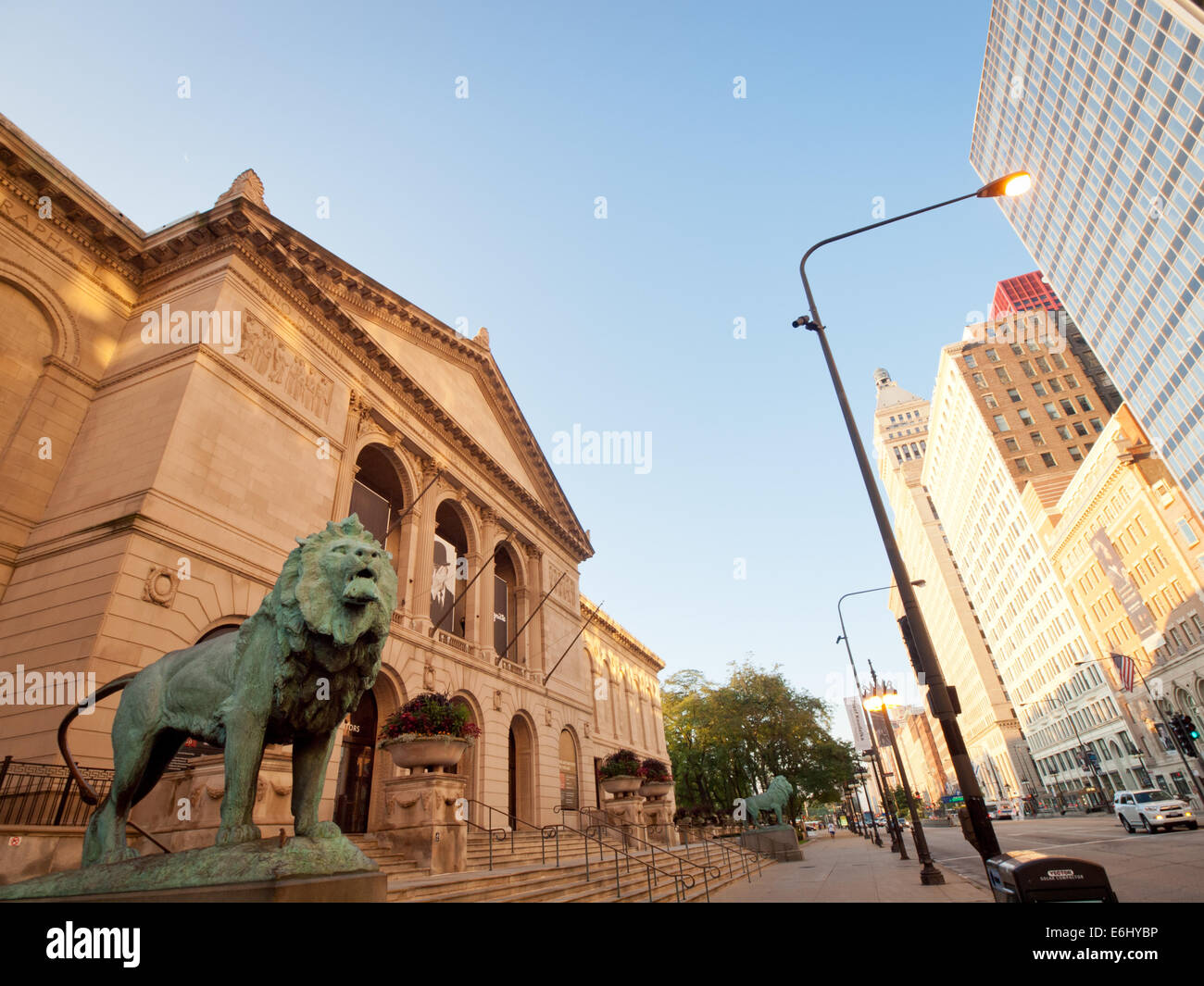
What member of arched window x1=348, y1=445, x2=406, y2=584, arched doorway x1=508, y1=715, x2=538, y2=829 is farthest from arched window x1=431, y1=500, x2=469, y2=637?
arched doorway x1=508, y1=715, x2=538, y2=829

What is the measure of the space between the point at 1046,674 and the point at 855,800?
31.1 metres

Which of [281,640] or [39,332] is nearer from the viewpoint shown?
[281,640]

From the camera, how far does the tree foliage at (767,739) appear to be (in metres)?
50.8

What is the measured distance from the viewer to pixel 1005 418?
88.4 metres

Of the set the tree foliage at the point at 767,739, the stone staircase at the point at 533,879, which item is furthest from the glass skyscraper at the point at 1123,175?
the stone staircase at the point at 533,879

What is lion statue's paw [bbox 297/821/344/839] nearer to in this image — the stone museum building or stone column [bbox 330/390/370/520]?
the stone museum building

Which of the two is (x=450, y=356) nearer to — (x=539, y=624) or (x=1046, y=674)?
(x=539, y=624)

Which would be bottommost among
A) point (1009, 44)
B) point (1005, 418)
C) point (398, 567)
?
point (398, 567)

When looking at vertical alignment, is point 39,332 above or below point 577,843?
above

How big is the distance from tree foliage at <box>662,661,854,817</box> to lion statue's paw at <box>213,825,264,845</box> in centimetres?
4979

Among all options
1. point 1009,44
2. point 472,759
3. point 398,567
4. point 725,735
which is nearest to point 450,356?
point 398,567

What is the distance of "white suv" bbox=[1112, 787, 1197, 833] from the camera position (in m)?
23.5
